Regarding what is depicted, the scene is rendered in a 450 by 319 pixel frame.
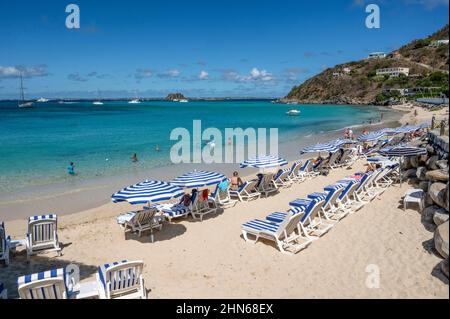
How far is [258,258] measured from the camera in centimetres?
625

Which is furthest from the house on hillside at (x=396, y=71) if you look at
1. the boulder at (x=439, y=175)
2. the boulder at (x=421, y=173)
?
the boulder at (x=439, y=175)

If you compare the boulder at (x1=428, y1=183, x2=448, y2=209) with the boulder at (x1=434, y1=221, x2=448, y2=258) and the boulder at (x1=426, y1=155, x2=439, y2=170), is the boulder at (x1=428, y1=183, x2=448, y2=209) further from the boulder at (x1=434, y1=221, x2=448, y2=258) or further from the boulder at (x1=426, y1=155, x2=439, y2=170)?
the boulder at (x1=426, y1=155, x2=439, y2=170)

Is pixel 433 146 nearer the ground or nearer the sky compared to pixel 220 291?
nearer the sky

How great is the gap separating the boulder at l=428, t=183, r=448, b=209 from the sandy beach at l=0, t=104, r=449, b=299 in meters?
0.61

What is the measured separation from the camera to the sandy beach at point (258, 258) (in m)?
5.00

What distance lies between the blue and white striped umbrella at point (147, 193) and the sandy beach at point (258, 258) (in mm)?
1018

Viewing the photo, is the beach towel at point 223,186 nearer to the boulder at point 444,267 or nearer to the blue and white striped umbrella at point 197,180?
the blue and white striped umbrella at point 197,180

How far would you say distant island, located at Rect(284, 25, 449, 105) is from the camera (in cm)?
9862

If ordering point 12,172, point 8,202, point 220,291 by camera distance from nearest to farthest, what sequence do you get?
point 220,291, point 8,202, point 12,172
